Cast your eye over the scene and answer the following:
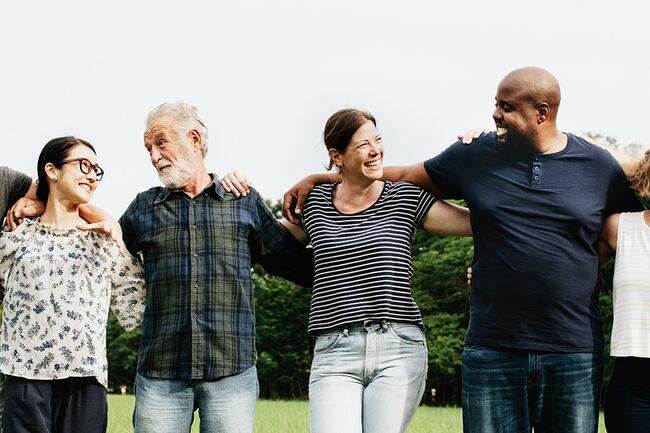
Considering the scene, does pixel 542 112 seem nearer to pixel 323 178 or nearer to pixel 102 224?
pixel 323 178

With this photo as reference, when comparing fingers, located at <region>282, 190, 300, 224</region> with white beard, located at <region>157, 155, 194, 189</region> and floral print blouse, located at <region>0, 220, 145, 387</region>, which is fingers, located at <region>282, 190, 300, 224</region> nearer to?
white beard, located at <region>157, 155, 194, 189</region>

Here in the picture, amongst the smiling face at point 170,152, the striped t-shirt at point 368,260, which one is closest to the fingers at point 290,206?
the striped t-shirt at point 368,260

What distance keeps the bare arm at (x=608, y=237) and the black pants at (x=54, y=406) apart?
9.77 ft

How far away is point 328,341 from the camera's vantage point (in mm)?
5324

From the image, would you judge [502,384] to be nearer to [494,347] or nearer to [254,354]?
[494,347]

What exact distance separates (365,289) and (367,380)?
1.67 feet

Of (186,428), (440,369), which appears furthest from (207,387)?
(440,369)

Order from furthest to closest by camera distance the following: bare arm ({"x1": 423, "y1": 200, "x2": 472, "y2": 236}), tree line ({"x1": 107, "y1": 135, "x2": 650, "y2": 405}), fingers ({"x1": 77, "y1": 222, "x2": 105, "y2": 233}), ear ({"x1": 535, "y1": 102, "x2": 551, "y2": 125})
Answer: tree line ({"x1": 107, "y1": 135, "x2": 650, "y2": 405}) → fingers ({"x1": 77, "y1": 222, "x2": 105, "y2": 233}) → bare arm ({"x1": 423, "y1": 200, "x2": 472, "y2": 236}) → ear ({"x1": 535, "y1": 102, "x2": 551, "y2": 125})

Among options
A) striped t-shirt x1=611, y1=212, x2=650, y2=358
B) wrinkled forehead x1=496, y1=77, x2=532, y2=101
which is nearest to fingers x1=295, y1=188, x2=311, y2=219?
wrinkled forehead x1=496, y1=77, x2=532, y2=101

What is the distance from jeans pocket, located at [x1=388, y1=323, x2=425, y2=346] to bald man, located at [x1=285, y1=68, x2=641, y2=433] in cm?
33

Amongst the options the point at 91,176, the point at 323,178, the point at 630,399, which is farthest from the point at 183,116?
the point at 630,399

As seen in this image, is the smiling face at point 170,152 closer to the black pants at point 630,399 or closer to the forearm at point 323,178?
the forearm at point 323,178

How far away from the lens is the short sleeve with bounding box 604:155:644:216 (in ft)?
16.8

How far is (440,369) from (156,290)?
42.4 metres
